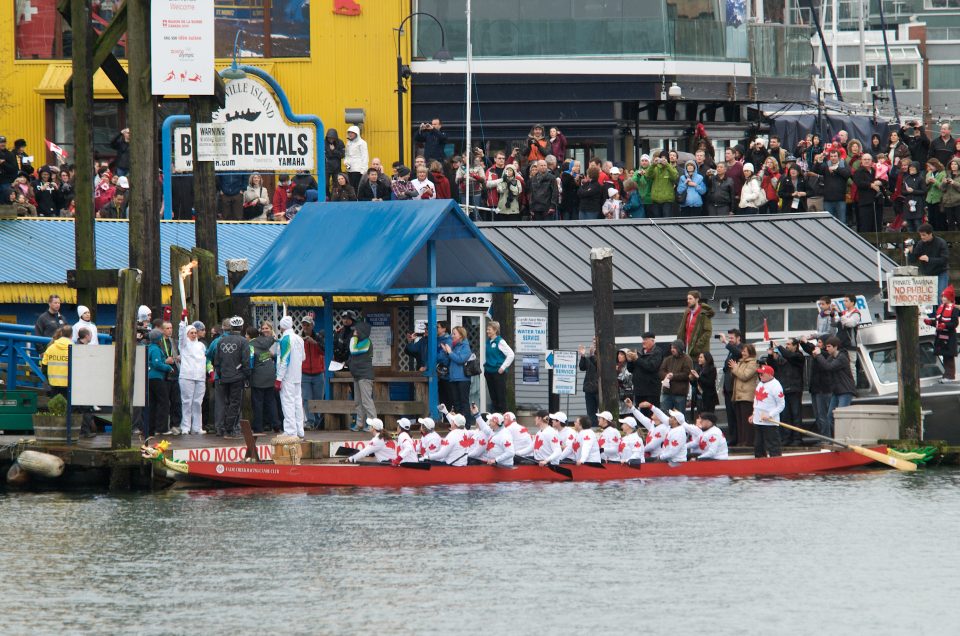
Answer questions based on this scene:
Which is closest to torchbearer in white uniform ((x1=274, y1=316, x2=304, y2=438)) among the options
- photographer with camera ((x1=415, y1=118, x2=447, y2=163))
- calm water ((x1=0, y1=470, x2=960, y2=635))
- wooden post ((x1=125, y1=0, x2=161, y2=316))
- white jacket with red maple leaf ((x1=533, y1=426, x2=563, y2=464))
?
calm water ((x1=0, y1=470, x2=960, y2=635))

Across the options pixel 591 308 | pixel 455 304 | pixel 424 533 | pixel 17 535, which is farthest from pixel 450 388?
pixel 17 535

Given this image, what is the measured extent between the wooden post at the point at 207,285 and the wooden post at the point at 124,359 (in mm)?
2673

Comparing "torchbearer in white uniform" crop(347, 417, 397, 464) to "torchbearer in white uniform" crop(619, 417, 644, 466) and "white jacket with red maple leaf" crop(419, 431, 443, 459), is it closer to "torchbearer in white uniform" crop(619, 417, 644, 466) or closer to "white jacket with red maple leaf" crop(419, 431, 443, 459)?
"white jacket with red maple leaf" crop(419, 431, 443, 459)

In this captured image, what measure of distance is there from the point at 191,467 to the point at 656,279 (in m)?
10.7

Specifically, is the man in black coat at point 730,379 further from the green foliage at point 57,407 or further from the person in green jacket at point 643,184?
the green foliage at point 57,407

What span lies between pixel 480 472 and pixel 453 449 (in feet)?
1.93

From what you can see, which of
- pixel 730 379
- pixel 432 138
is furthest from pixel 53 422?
pixel 432 138

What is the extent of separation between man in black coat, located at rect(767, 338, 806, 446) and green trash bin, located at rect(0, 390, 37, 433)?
11540 mm

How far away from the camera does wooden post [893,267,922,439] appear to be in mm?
28875

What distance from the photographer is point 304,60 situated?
40.7 meters

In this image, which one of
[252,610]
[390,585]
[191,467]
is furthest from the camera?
[191,467]

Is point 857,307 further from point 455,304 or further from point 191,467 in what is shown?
point 191,467

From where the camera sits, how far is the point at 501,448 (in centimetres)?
2789

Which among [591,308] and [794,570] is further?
[591,308]
